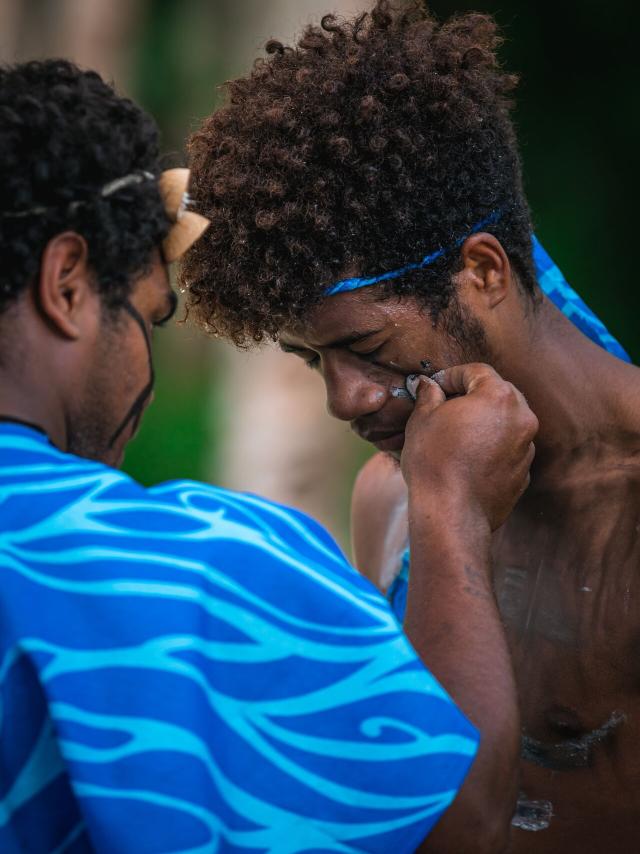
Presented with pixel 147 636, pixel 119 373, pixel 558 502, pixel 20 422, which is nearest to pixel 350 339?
pixel 558 502

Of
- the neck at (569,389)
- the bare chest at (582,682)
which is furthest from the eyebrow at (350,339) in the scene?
the bare chest at (582,682)

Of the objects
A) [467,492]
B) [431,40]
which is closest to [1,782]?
[467,492]

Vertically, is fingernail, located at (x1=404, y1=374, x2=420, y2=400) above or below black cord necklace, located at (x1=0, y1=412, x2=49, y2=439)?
below

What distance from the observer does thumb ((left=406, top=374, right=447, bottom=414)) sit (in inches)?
93.5

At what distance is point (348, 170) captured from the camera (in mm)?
2439

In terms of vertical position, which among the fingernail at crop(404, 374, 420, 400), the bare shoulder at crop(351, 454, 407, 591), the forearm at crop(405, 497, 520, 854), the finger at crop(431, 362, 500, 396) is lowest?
the bare shoulder at crop(351, 454, 407, 591)

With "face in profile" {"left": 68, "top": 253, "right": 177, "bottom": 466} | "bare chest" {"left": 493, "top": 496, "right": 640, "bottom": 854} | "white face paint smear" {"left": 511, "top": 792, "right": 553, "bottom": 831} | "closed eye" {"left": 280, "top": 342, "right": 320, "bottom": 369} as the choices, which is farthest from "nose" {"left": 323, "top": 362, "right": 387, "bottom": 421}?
"white face paint smear" {"left": 511, "top": 792, "right": 553, "bottom": 831}

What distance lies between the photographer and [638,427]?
2.54 meters

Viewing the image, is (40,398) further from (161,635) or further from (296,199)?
(296,199)

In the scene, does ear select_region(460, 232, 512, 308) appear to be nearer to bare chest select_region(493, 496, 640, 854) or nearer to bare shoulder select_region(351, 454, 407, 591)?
bare chest select_region(493, 496, 640, 854)

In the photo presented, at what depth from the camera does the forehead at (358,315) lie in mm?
2492

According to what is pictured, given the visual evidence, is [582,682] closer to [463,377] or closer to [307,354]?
[463,377]

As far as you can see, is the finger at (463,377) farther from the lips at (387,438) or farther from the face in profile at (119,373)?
Result: the face in profile at (119,373)

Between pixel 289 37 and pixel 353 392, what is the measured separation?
4.58 meters
